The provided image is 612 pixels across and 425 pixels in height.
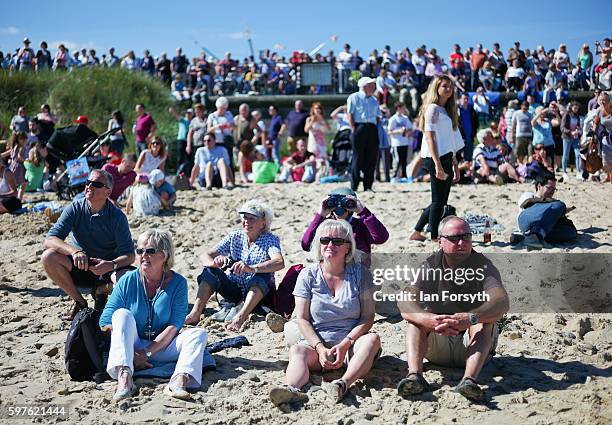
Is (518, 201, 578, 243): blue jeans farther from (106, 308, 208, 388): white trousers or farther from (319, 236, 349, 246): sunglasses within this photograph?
(106, 308, 208, 388): white trousers

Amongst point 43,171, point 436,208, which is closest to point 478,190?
point 436,208

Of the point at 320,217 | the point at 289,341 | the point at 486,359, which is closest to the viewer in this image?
the point at 486,359

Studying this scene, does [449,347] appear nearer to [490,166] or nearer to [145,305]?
[145,305]

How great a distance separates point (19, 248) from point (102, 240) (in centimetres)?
399

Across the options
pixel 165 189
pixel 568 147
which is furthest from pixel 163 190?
pixel 568 147

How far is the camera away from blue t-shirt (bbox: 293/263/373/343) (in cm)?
103

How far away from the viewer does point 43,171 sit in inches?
610

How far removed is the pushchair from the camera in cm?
1251

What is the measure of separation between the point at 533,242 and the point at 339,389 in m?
4.58

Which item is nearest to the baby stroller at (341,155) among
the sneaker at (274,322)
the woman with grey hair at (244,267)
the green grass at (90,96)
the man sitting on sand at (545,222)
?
the man sitting on sand at (545,222)

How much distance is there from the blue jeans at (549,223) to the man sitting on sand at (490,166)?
4114mm

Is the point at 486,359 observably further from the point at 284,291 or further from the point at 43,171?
the point at 43,171

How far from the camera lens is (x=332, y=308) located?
5.48 meters

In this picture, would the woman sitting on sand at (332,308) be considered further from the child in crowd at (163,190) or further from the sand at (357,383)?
the child in crowd at (163,190)
